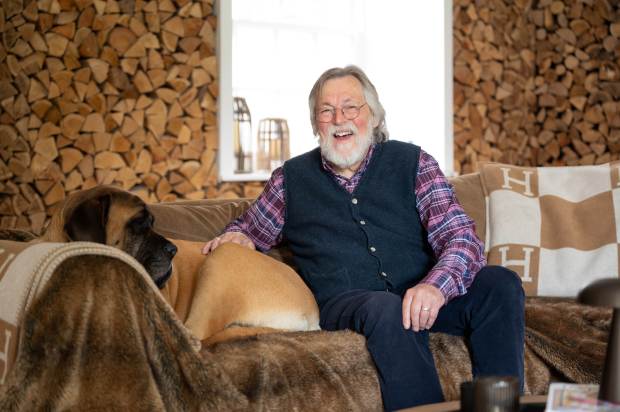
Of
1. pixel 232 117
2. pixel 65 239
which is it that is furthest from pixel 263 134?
pixel 65 239

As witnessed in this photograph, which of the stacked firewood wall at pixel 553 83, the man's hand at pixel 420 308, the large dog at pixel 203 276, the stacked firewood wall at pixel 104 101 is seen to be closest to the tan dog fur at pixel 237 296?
the large dog at pixel 203 276

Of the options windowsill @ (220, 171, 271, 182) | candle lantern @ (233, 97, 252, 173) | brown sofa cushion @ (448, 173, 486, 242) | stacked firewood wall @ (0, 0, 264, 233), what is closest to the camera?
brown sofa cushion @ (448, 173, 486, 242)

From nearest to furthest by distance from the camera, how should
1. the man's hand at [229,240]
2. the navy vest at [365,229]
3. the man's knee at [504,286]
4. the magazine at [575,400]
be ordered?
1. the magazine at [575,400]
2. the man's knee at [504,286]
3. the navy vest at [365,229]
4. the man's hand at [229,240]

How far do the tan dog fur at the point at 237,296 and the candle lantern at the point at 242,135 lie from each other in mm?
2043

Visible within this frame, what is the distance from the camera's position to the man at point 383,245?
1.79 m

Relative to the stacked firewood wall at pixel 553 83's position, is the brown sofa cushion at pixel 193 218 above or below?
below

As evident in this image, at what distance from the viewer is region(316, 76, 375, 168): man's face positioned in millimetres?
2199

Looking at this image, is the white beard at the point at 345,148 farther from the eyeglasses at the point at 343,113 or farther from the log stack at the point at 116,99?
the log stack at the point at 116,99

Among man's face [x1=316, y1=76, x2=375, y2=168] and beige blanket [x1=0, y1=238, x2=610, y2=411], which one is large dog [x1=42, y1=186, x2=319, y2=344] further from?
man's face [x1=316, y1=76, x2=375, y2=168]

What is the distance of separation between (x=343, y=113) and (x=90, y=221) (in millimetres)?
823

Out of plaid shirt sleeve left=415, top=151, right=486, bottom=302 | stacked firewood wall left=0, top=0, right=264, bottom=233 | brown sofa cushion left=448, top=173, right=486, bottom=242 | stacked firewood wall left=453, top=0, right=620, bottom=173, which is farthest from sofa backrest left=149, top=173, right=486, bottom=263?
stacked firewood wall left=453, top=0, right=620, bottom=173

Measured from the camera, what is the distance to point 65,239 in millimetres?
1870

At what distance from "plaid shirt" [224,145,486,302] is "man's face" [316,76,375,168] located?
6cm

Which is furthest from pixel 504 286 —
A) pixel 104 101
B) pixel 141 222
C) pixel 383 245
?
pixel 104 101
